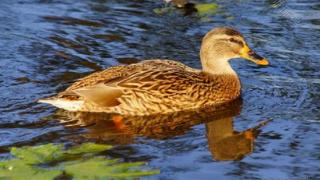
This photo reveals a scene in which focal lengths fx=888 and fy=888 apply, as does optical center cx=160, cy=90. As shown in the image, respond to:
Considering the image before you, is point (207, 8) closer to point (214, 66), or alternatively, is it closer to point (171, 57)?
point (171, 57)

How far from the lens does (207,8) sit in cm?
1500

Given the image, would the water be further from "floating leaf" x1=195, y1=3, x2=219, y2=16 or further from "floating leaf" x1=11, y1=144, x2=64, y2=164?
"floating leaf" x1=11, y1=144, x2=64, y2=164

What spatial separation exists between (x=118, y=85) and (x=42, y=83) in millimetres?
1227

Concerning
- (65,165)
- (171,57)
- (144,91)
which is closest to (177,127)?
(144,91)

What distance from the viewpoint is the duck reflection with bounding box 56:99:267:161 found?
917 centimetres

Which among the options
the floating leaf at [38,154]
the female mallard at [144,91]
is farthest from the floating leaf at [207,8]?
the floating leaf at [38,154]

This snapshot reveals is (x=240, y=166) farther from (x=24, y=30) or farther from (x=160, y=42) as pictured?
(x=24, y=30)

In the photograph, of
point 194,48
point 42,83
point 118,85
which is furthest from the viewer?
point 194,48

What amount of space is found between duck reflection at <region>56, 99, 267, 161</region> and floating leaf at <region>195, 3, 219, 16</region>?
4051 millimetres

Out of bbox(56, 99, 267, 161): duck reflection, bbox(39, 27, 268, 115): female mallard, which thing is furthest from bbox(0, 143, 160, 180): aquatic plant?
bbox(39, 27, 268, 115): female mallard

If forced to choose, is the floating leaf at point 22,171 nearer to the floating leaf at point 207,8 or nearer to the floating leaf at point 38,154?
the floating leaf at point 38,154

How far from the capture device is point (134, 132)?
9719 mm

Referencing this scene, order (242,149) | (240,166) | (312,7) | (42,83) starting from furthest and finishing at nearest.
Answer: (312,7), (42,83), (242,149), (240,166)

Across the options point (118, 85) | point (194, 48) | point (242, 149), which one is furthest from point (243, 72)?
point (242, 149)
